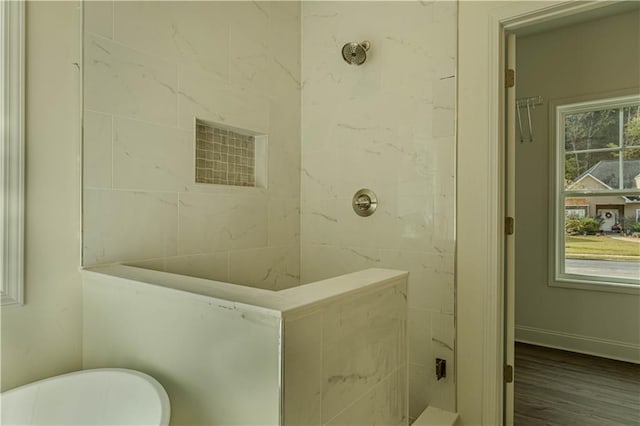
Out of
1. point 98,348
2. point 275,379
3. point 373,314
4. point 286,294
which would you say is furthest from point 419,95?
point 98,348

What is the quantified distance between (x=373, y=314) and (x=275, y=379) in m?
0.42

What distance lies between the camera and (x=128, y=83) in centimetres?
164

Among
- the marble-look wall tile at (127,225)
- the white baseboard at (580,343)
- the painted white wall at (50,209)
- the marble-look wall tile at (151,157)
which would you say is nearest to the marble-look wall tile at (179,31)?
the painted white wall at (50,209)

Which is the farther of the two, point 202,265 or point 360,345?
point 202,265

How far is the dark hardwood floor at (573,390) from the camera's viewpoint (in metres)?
2.38

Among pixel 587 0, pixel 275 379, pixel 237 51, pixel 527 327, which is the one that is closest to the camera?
pixel 275 379

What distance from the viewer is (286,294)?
1.03 m

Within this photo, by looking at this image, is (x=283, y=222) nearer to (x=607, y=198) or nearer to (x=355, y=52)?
(x=355, y=52)

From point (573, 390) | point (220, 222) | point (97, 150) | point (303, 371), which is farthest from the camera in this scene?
point (573, 390)

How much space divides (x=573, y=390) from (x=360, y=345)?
244cm

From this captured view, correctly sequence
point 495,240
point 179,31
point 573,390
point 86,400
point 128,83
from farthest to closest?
1. point 573,390
2. point 495,240
3. point 179,31
4. point 128,83
5. point 86,400

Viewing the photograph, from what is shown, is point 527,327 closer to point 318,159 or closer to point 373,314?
point 318,159

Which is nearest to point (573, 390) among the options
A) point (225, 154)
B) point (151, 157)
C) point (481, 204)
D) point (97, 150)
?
point (481, 204)

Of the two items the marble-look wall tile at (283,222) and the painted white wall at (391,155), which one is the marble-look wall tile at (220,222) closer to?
the marble-look wall tile at (283,222)
